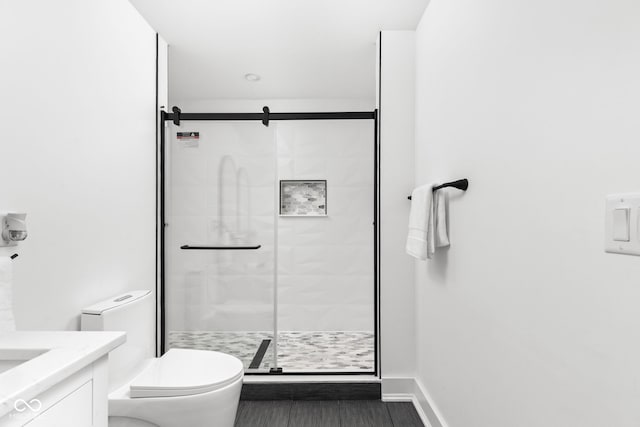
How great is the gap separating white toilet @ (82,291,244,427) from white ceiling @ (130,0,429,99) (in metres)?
1.67

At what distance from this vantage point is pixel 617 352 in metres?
0.80

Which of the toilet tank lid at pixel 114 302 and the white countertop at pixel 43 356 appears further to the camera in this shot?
the toilet tank lid at pixel 114 302

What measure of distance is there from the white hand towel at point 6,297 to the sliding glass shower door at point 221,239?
138 centimetres

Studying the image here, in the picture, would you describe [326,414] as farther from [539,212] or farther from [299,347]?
[539,212]

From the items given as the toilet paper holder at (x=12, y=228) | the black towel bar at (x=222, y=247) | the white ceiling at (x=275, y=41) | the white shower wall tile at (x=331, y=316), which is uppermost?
the white ceiling at (x=275, y=41)

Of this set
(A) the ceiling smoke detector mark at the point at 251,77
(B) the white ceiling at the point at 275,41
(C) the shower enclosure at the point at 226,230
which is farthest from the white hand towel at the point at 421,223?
(A) the ceiling smoke detector mark at the point at 251,77

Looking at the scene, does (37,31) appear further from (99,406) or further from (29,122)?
(99,406)

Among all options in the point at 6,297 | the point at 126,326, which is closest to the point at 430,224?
the point at 126,326

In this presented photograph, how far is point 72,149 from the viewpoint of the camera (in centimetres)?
167

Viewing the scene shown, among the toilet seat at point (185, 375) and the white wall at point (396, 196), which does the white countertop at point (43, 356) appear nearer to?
the toilet seat at point (185, 375)

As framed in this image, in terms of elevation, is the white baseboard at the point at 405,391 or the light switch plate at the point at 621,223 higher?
the light switch plate at the point at 621,223

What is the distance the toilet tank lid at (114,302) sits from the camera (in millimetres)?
1740

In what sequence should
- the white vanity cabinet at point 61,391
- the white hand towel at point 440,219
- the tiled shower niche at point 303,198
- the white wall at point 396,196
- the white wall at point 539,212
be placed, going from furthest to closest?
1. the tiled shower niche at point 303,198
2. the white wall at point 396,196
3. the white hand towel at point 440,219
4. the white wall at point 539,212
5. the white vanity cabinet at point 61,391

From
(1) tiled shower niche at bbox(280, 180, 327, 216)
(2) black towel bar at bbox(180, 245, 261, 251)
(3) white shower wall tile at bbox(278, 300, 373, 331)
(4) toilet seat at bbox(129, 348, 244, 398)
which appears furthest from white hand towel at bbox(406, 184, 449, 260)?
(3) white shower wall tile at bbox(278, 300, 373, 331)
